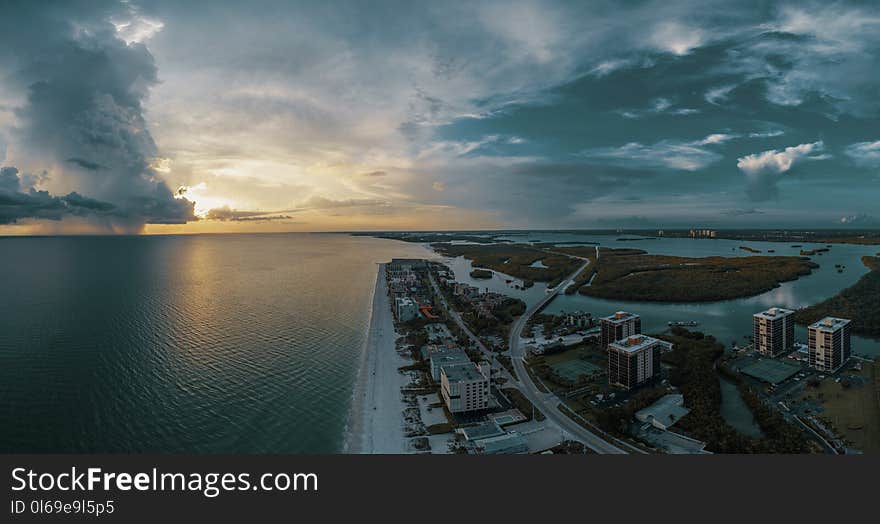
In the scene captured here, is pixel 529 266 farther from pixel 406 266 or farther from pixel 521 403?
pixel 521 403

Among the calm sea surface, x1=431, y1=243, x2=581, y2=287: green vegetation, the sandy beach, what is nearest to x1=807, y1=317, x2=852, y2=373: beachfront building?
the calm sea surface

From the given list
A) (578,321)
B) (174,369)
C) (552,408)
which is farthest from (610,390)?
(174,369)

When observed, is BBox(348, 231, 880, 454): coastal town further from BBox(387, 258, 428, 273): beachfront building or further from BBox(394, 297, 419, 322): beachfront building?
BBox(387, 258, 428, 273): beachfront building

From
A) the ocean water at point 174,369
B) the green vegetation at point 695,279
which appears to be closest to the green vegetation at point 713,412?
the ocean water at point 174,369

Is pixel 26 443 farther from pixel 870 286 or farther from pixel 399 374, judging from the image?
pixel 870 286

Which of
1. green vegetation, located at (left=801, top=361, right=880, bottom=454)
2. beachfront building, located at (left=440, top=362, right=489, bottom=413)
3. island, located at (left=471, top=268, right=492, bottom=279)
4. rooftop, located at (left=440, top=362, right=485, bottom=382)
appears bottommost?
green vegetation, located at (left=801, top=361, right=880, bottom=454)

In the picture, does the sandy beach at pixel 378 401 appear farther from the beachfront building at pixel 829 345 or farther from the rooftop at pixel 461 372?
the beachfront building at pixel 829 345
